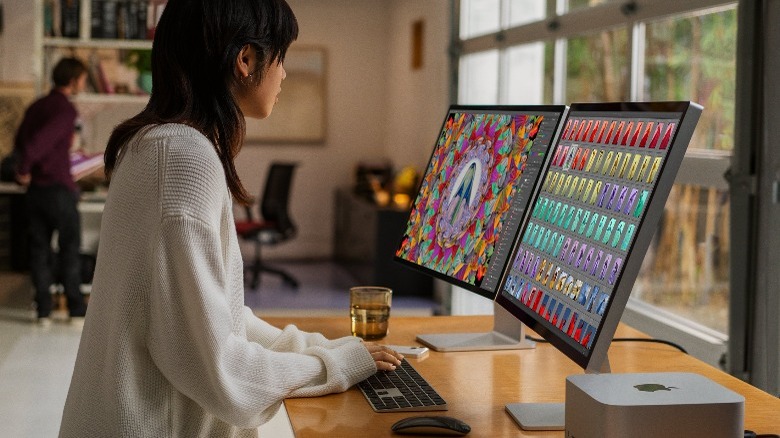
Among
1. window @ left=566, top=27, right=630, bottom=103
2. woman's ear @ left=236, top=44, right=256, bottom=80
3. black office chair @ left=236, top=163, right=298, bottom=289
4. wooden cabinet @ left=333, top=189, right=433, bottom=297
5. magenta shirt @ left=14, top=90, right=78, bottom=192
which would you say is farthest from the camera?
black office chair @ left=236, top=163, right=298, bottom=289

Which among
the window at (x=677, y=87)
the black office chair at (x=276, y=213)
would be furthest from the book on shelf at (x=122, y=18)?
the window at (x=677, y=87)

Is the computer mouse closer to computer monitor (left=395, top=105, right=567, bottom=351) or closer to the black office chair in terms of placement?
computer monitor (left=395, top=105, right=567, bottom=351)

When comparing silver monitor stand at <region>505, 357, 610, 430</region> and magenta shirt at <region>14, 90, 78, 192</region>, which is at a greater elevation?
magenta shirt at <region>14, 90, 78, 192</region>

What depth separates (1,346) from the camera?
549 cm

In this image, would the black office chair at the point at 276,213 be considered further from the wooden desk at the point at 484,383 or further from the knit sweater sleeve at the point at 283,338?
the knit sweater sleeve at the point at 283,338

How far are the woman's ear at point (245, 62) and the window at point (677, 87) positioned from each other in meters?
1.93

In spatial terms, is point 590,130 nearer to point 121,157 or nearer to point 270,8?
point 270,8

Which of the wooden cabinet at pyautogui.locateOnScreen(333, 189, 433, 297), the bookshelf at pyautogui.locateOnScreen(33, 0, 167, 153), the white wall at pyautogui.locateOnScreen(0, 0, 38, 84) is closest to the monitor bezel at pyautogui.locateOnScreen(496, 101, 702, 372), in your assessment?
the bookshelf at pyautogui.locateOnScreen(33, 0, 167, 153)

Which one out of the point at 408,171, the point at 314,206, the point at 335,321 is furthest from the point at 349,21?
the point at 335,321

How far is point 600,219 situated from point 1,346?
15.5ft

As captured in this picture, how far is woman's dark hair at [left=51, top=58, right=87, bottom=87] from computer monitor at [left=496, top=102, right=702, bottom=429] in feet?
15.5

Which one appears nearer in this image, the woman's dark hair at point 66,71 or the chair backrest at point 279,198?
the woman's dark hair at point 66,71

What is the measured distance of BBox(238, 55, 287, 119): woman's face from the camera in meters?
1.57

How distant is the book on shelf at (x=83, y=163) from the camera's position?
648 centimetres
